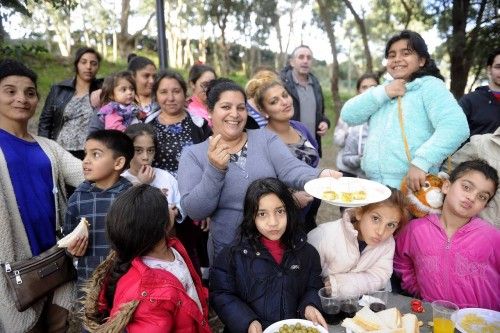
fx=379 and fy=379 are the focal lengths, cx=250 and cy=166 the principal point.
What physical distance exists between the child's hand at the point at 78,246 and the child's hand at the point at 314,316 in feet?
4.28

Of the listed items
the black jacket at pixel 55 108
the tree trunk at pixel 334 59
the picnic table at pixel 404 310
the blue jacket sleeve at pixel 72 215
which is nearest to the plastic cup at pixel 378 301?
the picnic table at pixel 404 310

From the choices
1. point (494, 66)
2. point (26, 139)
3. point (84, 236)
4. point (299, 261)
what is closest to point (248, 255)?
point (299, 261)

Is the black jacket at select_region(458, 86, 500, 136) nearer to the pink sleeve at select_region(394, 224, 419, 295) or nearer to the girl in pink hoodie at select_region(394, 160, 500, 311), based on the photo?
the girl in pink hoodie at select_region(394, 160, 500, 311)

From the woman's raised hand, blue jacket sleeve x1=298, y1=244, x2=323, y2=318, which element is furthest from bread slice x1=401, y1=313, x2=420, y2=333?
the woman's raised hand

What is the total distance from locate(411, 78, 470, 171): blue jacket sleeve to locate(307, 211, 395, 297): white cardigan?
1.82ft

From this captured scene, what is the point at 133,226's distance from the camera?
173 centimetres

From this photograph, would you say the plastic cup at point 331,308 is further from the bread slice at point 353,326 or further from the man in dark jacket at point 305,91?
the man in dark jacket at point 305,91

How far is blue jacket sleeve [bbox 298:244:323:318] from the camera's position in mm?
2103

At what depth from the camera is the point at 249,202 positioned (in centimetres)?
222

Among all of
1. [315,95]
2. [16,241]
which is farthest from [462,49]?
[16,241]

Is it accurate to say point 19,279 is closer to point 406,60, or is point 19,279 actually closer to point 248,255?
point 248,255

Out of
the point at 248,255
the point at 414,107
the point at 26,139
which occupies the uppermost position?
the point at 414,107

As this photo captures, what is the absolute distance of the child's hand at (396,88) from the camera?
95.7 inches

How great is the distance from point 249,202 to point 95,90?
8.55 feet
